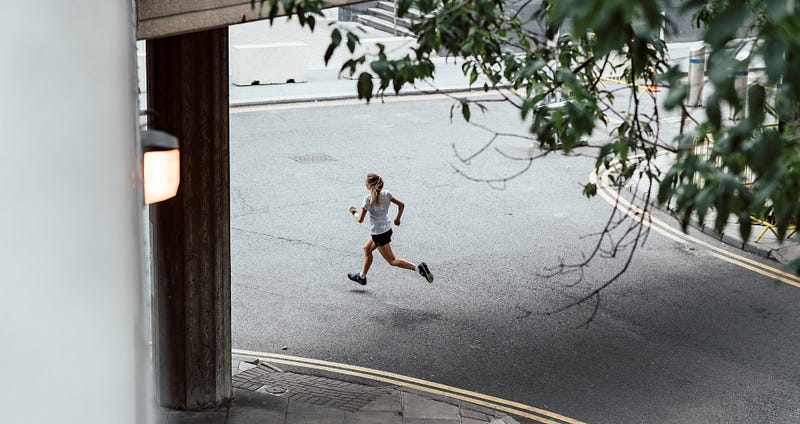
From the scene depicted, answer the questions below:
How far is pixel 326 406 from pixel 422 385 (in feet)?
3.73

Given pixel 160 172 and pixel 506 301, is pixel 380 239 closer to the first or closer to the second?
pixel 506 301

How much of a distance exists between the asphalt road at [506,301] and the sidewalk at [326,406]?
62 centimetres

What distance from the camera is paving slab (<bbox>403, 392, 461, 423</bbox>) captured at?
8.74 metres

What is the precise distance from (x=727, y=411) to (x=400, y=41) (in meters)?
19.4

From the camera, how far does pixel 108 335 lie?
783 mm

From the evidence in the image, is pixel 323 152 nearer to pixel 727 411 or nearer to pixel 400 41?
pixel 400 41

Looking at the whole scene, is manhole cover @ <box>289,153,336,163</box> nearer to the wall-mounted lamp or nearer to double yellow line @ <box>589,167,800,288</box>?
double yellow line @ <box>589,167,800,288</box>

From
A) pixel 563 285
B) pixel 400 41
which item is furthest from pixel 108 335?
pixel 400 41

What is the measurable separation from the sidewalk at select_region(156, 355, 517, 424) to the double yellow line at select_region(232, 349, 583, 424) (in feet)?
0.48

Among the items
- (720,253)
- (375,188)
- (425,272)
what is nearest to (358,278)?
(425,272)

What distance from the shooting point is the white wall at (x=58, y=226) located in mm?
622

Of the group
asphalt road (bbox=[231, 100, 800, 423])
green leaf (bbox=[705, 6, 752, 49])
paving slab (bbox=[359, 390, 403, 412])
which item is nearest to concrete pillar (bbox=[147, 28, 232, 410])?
paving slab (bbox=[359, 390, 403, 412])

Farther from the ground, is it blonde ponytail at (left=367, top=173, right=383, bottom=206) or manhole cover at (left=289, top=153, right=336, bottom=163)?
blonde ponytail at (left=367, top=173, right=383, bottom=206)

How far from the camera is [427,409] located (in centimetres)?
889
